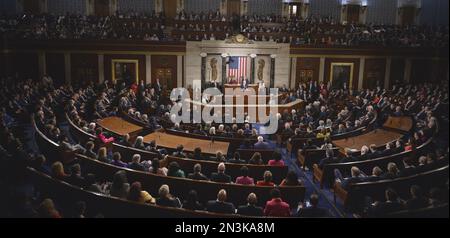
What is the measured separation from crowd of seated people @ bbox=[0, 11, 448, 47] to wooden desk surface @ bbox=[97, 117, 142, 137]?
9.99m

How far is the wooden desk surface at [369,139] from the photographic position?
11.9 m

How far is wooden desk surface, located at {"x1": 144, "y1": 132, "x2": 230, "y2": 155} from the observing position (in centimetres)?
1109

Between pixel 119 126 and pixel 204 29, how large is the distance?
43.7ft

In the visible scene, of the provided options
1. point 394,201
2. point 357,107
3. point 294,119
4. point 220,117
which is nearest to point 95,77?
point 220,117

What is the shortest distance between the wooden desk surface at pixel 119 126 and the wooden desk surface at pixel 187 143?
2.32 ft

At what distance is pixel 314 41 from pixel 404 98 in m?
7.82

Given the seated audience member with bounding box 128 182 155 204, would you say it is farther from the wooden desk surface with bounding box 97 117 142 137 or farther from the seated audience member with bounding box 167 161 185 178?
the wooden desk surface with bounding box 97 117 142 137

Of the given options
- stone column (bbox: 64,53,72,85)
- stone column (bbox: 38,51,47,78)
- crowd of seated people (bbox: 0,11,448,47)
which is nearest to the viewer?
stone column (bbox: 38,51,47,78)

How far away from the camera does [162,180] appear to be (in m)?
7.94

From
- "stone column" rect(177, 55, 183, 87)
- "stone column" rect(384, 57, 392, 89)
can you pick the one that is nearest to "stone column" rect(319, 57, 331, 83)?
"stone column" rect(384, 57, 392, 89)

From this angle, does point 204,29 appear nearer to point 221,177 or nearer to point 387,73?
point 387,73

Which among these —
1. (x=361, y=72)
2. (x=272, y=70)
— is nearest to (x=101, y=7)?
(x=272, y=70)

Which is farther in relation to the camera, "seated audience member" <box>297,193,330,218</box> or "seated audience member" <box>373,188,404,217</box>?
"seated audience member" <box>297,193,330,218</box>
